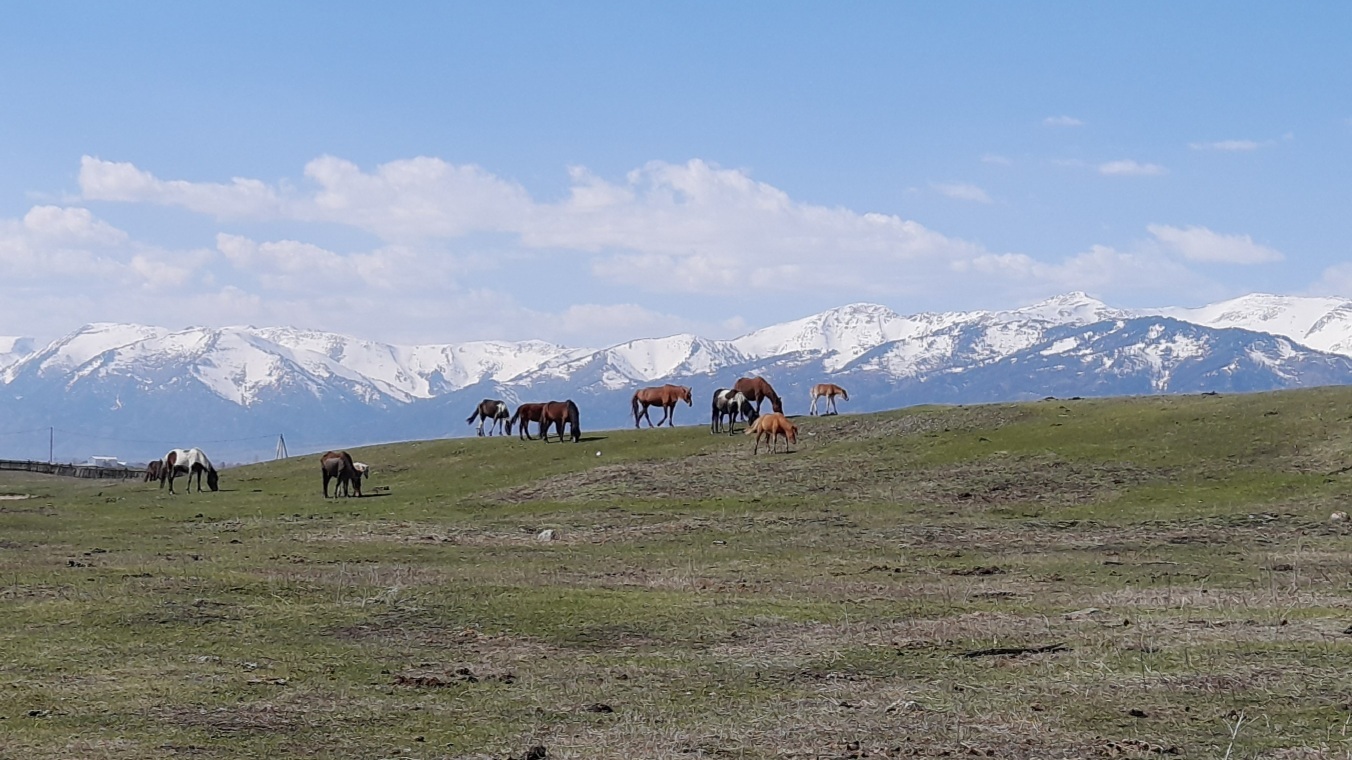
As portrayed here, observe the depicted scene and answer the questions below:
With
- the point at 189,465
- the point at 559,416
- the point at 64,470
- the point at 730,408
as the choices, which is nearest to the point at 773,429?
the point at 730,408

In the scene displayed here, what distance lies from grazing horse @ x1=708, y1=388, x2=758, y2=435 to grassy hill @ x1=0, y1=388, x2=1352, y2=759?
15329 millimetres

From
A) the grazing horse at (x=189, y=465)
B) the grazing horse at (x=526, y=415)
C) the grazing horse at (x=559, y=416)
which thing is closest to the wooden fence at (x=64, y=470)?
the grazing horse at (x=189, y=465)

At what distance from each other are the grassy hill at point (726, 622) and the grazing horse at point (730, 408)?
15.3 m

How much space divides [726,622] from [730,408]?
42013mm

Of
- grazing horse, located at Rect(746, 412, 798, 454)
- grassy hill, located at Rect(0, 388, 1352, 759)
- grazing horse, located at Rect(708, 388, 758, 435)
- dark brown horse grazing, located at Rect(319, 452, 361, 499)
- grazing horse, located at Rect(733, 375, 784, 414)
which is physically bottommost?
grassy hill, located at Rect(0, 388, 1352, 759)

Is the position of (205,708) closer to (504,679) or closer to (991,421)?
(504,679)

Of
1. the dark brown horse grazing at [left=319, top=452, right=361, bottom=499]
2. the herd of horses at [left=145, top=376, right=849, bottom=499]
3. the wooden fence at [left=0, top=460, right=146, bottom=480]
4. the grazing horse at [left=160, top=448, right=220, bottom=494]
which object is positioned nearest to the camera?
the dark brown horse grazing at [left=319, top=452, right=361, bottom=499]

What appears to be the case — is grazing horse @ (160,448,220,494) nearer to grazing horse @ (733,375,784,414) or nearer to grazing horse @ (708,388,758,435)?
grazing horse @ (708,388,758,435)

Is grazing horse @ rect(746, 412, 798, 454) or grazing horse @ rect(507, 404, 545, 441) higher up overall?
grazing horse @ rect(507, 404, 545, 441)

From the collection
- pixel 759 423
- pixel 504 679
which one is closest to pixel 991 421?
pixel 759 423

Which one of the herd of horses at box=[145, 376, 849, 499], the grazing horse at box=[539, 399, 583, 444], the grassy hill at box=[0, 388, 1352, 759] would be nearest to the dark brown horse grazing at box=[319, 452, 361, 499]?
the herd of horses at box=[145, 376, 849, 499]

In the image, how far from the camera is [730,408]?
2394 inches

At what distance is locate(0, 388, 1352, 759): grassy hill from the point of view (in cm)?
1260

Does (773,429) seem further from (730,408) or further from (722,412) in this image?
(722,412)
